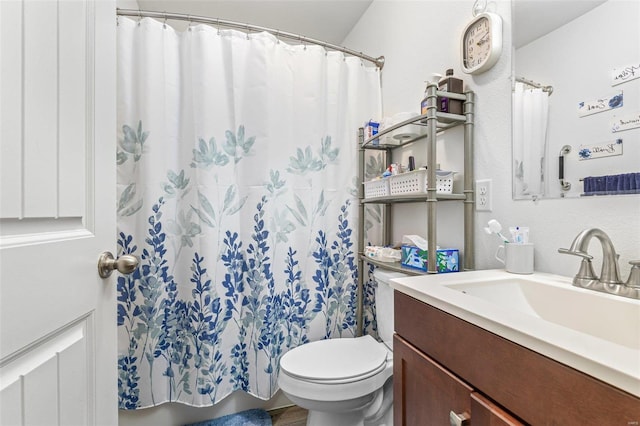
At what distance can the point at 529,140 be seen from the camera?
935 millimetres

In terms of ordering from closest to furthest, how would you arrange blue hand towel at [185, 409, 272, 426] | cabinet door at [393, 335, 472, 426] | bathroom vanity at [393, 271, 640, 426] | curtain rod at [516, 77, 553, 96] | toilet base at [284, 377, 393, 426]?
bathroom vanity at [393, 271, 640, 426]
cabinet door at [393, 335, 472, 426]
curtain rod at [516, 77, 553, 96]
toilet base at [284, 377, 393, 426]
blue hand towel at [185, 409, 272, 426]

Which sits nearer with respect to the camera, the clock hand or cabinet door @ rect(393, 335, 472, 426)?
cabinet door @ rect(393, 335, 472, 426)

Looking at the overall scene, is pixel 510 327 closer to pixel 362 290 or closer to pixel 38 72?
pixel 38 72

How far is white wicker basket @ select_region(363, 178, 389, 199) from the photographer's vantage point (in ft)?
4.55

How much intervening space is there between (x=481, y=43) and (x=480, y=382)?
3.66 ft

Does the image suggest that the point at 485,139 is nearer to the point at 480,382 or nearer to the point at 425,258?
the point at 425,258

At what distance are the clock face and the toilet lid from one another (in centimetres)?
124

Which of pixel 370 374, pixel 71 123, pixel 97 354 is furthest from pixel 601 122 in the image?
pixel 97 354

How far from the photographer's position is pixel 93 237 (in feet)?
1.98

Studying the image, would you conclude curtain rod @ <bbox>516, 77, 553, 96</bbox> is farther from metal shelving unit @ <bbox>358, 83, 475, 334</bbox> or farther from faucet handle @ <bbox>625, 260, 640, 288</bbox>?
faucet handle @ <bbox>625, 260, 640, 288</bbox>

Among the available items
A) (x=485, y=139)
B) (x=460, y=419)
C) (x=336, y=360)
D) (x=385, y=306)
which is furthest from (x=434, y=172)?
(x=336, y=360)

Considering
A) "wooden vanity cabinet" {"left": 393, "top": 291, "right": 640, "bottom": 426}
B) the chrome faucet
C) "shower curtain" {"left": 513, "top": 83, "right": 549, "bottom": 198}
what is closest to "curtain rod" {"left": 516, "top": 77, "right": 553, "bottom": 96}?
"shower curtain" {"left": 513, "top": 83, "right": 549, "bottom": 198}

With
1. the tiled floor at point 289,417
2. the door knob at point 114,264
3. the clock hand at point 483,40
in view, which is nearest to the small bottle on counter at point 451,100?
the clock hand at point 483,40

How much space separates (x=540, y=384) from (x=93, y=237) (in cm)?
85
